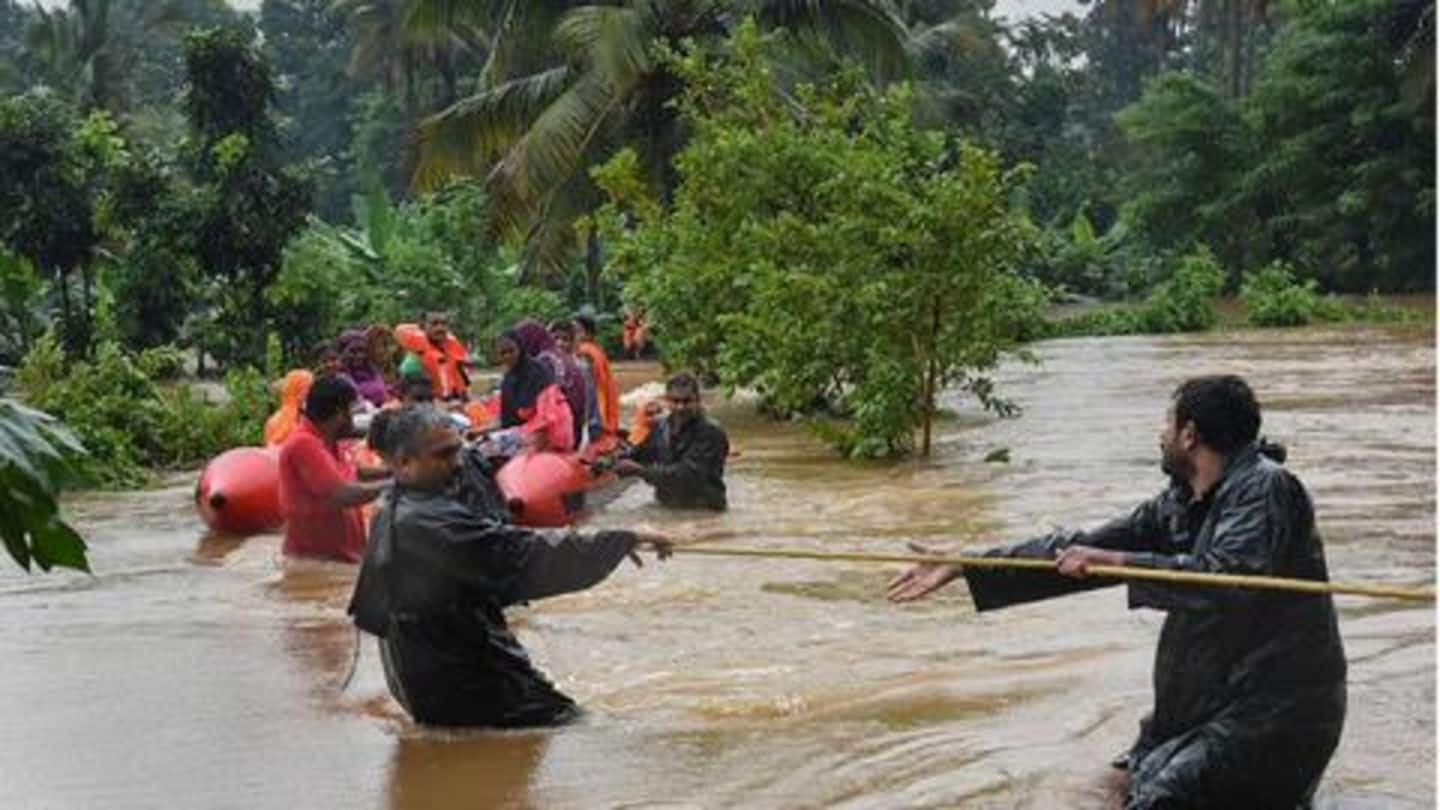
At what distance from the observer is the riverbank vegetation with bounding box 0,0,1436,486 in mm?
16438

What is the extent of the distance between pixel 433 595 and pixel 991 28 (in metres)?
44.8

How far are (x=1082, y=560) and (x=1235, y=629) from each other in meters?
0.43

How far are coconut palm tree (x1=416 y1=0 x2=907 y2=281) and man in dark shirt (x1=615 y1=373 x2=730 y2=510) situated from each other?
1148cm

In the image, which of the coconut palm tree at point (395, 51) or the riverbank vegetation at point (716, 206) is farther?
the coconut palm tree at point (395, 51)

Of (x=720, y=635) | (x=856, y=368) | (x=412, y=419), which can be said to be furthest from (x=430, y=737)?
(x=856, y=368)

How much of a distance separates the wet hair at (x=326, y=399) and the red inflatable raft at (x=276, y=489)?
7.29 feet

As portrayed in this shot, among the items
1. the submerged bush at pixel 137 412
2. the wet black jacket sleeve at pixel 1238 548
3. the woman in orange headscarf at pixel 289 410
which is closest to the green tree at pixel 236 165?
the submerged bush at pixel 137 412

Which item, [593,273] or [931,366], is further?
[593,273]

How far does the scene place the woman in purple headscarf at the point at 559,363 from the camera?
1303 cm

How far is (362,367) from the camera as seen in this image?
1508 centimetres

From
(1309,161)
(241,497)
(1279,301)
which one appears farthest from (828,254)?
(1309,161)

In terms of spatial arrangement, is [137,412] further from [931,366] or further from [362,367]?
[931,366]

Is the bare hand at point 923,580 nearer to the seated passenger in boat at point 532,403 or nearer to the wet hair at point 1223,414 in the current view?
the wet hair at point 1223,414

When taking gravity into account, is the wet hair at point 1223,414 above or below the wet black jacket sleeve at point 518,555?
above
